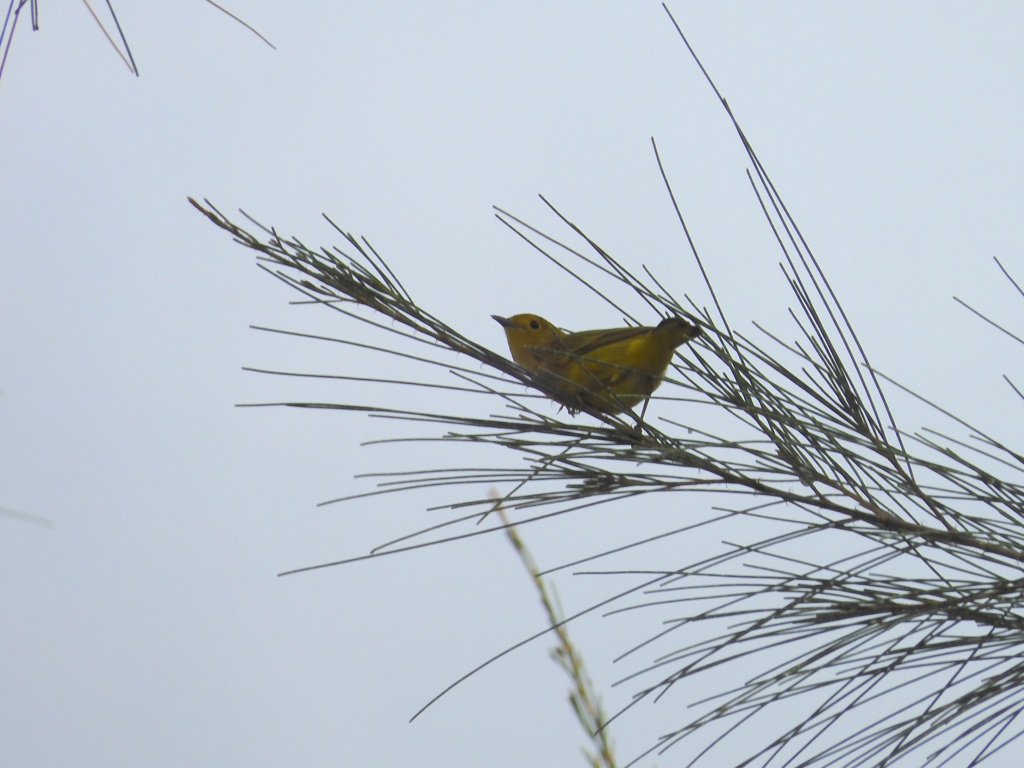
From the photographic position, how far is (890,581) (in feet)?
5.75

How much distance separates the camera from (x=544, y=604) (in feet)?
7.38

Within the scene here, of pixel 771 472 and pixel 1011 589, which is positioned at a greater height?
pixel 771 472

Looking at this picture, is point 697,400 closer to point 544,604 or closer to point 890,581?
point 890,581

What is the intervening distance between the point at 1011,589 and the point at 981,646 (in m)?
0.10

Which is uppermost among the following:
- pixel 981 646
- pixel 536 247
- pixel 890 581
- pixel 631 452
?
pixel 536 247

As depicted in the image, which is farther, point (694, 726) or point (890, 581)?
point (890, 581)

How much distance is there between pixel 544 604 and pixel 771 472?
2.10 ft

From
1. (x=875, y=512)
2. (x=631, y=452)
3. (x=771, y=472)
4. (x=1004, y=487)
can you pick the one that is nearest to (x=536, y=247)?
(x=631, y=452)

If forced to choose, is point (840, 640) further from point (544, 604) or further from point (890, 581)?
point (544, 604)

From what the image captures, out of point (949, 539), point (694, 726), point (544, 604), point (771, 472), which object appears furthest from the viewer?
point (544, 604)

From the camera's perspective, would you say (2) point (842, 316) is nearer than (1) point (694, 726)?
No

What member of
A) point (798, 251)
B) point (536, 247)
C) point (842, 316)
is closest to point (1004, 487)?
point (842, 316)

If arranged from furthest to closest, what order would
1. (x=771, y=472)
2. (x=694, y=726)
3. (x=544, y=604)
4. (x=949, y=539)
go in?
(x=544, y=604)
(x=771, y=472)
(x=949, y=539)
(x=694, y=726)

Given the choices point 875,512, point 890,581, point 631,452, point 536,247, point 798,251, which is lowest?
point 890,581
